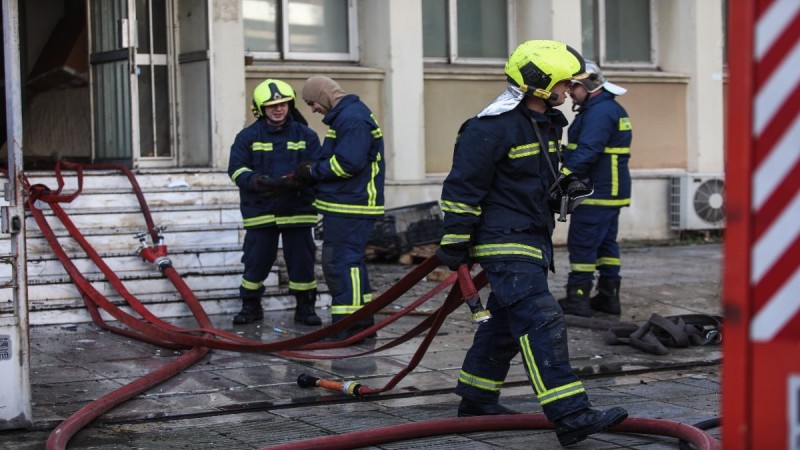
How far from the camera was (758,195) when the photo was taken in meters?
2.63

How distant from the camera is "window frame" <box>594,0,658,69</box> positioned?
15.3 meters

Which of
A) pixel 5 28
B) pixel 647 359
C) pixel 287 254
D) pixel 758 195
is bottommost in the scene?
pixel 647 359

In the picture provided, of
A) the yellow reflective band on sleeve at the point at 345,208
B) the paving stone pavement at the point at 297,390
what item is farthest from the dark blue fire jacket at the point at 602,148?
the yellow reflective band on sleeve at the point at 345,208

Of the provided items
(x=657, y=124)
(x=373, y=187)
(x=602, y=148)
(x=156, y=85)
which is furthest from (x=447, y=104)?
(x=373, y=187)

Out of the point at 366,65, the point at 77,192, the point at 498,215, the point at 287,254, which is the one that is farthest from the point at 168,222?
the point at 498,215

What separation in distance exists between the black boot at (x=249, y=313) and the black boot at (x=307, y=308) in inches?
12.4

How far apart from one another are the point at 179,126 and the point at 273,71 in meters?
1.24

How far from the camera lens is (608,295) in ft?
32.5

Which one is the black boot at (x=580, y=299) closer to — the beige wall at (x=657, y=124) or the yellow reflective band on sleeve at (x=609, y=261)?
the yellow reflective band on sleeve at (x=609, y=261)

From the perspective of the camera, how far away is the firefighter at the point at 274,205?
9.27 metres

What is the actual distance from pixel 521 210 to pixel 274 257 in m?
3.99

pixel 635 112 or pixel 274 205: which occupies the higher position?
pixel 635 112

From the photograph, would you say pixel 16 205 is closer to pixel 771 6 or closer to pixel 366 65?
pixel 771 6

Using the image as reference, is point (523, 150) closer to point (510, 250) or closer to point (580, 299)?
point (510, 250)
